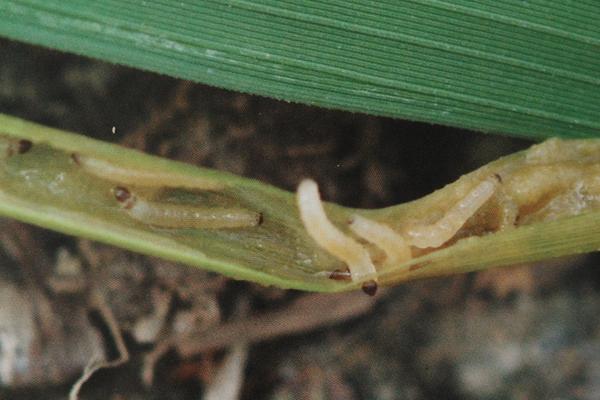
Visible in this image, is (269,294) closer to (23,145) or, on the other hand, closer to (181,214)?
(181,214)

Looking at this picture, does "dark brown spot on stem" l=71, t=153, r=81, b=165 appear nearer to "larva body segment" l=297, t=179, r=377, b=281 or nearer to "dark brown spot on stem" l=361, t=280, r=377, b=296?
"larva body segment" l=297, t=179, r=377, b=281

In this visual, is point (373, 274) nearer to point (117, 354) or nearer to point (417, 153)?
point (417, 153)

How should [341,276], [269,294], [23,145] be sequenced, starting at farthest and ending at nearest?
[269,294] → [341,276] → [23,145]

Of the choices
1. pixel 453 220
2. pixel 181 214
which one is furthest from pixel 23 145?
pixel 453 220

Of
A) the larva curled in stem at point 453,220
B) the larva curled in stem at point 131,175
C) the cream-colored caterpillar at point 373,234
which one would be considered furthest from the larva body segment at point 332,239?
the larva curled in stem at point 131,175

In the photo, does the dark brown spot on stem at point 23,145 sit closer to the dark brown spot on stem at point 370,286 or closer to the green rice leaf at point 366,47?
the green rice leaf at point 366,47

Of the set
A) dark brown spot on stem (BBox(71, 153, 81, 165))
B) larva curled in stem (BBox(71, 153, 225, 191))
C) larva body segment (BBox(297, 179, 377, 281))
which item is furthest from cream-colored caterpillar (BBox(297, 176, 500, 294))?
dark brown spot on stem (BBox(71, 153, 81, 165))
